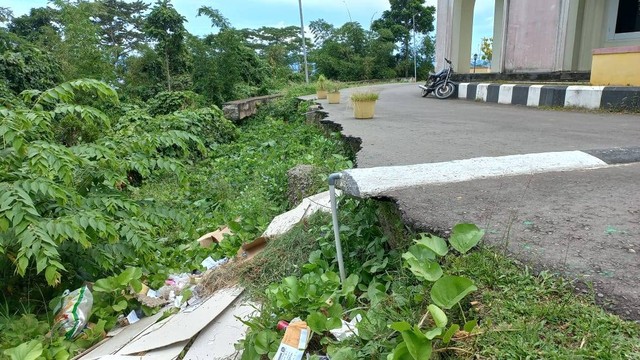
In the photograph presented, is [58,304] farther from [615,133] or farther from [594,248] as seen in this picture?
[615,133]

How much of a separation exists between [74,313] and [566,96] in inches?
287

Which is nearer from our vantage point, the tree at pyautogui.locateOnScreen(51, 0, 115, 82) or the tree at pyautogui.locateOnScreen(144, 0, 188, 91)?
the tree at pyautogui.locateOnScreen(51, 0, 115, 82)

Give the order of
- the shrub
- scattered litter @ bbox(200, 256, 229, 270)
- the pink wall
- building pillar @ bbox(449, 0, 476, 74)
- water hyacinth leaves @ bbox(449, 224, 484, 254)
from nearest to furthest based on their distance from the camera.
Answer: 1. water hyacinth leaves @ bbox(449, 224, 484, 254)
2. scattered litter @ bbox(200, 256, 229, 270)
3. the pink wall
4. the shrub
5. building pillar @ bbox(449, 0, 476, 74)

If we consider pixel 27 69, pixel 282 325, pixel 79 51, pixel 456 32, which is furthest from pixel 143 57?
pixel 282 325

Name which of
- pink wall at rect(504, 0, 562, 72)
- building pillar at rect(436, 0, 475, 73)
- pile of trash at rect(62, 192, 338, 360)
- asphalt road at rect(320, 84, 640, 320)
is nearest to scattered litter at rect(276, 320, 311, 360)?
pile of trash at rect(62, 192, 338, 360)

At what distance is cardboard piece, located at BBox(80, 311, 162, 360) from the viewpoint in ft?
7.78

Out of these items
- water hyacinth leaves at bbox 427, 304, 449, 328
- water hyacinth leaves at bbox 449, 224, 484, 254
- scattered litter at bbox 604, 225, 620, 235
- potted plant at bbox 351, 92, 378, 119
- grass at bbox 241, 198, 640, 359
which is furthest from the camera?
potted plant at bbox 351, 92, 378, 119

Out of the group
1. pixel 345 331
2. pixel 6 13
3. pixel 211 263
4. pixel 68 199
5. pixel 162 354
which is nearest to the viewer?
pixel 345 331

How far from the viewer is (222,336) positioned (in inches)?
91.2

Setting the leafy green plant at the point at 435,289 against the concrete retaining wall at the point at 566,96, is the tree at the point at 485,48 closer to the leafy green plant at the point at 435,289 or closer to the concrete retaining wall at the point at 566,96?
the concrete retaining wall at the point at 566,96

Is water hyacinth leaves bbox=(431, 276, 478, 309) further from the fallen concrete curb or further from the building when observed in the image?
the building

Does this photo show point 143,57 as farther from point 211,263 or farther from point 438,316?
point 438,316

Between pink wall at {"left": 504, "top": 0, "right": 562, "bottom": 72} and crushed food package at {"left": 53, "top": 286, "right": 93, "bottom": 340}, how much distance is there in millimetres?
10172

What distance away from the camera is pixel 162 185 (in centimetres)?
660
